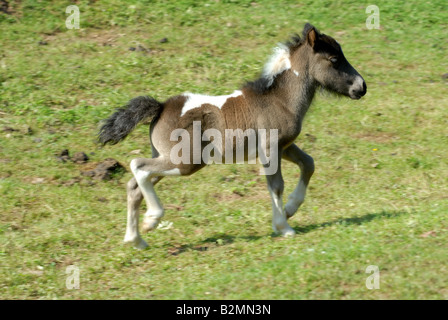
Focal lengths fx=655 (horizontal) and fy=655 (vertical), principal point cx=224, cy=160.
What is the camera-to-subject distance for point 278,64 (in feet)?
25.6

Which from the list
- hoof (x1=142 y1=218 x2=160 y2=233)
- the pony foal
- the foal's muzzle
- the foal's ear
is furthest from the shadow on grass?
the foal's ear

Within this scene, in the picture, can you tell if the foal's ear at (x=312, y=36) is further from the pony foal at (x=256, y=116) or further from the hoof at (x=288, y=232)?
the hoof at (x=288, y=232)

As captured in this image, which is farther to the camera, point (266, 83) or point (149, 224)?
point (266, 83)

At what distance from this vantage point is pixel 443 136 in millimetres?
10453

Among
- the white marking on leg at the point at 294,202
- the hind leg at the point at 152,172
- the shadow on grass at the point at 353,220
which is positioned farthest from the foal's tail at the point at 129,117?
the shadow on grass at the point at 353,220

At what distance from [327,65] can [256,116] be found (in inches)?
41.0

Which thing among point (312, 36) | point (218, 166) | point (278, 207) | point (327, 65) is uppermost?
point (312, 36)

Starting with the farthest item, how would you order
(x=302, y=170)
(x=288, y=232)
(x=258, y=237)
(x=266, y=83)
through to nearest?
(x=302, y=170)
(x=266, y=83)
(x=258, y=237)
(x=288, y=232)

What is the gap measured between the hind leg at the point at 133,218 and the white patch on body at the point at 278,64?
1865 millimetres

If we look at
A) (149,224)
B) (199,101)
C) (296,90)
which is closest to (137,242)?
(149,224)

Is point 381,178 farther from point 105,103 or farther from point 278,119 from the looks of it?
point 105,103

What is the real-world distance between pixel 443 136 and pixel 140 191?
5465 millimetres

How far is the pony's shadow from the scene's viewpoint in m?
7.42

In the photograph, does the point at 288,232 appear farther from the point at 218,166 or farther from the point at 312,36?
the point at 218,166
